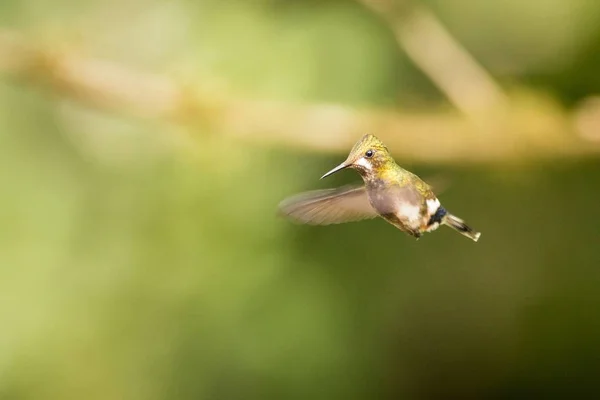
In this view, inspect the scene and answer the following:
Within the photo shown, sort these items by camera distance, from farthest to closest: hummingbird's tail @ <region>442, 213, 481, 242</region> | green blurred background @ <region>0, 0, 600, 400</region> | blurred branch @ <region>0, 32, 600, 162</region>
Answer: green blurred background @ <region>0, 0, 600, 400</region>, blurred branch @ <region>0, 32, 600, 162</region>, hummingbird's tail @ <region>442, 213, 481, 242</region>

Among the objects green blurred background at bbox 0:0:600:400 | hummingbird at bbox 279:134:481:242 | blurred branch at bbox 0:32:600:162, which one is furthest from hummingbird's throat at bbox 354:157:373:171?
green blurred background at bbox 0:0:600:400

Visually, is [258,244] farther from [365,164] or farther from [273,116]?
[365,164]

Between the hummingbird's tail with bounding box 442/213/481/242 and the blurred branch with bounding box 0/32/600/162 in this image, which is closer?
the hummingbird's tail with bounding box 442/213/481/242

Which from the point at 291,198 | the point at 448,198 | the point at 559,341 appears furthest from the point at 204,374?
the point at 291,198

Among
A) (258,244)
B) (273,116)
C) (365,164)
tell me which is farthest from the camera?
(258,244)

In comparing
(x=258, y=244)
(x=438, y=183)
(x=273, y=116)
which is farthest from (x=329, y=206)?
(x=258, y=244)

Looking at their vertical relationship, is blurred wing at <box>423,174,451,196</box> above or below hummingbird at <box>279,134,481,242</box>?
above

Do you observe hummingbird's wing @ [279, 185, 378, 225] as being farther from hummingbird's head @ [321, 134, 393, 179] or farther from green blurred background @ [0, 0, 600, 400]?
green blurred background @ [0, 0, 600, 400]

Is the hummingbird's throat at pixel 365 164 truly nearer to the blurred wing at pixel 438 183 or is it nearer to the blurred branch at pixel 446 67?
the blurred wing at pixel 438 183
